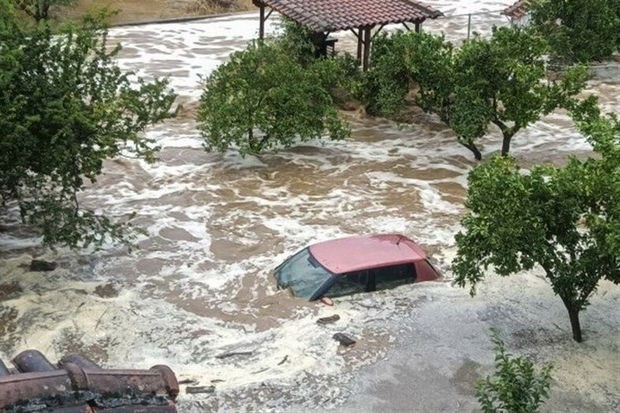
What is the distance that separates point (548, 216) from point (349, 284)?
3.39 metres

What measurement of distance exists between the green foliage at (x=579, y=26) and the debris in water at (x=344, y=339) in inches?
792

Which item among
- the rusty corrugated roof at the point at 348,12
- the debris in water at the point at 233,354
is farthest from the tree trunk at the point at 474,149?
the debris in water at the point at 233,354

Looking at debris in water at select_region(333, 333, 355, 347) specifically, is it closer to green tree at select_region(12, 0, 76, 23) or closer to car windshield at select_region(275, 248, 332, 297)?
car windshield at select_region(275, 248, 332, 297)

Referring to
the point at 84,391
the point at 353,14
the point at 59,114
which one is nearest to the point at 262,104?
the point at 353,14

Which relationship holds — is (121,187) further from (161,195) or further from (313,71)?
(313,71)

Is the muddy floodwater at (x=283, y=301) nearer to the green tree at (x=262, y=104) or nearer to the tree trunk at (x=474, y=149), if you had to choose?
the tree trunk at (x=474, y=149)

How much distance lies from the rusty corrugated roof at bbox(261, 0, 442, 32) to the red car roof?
11.9m

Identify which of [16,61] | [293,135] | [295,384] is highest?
[16,61]

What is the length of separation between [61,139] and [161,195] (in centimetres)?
576

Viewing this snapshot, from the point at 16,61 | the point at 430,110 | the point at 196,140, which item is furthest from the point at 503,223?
the point at 196,140

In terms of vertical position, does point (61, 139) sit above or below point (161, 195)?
above

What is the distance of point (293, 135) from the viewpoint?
21.5m

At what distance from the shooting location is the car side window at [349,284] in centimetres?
1324

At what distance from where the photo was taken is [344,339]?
12.4 metres
